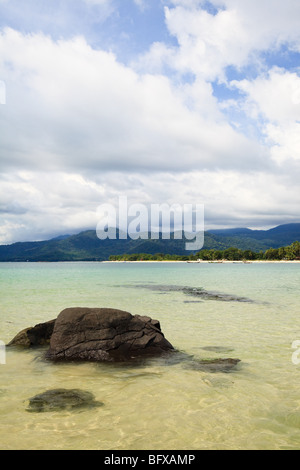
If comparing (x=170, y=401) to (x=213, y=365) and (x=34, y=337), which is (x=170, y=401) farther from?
(x=34, y=337)

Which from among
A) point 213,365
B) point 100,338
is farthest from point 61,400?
point 213,365

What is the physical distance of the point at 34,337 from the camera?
15.0 metres

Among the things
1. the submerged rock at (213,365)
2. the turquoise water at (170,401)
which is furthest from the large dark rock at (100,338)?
the submerged rock at (213,365)

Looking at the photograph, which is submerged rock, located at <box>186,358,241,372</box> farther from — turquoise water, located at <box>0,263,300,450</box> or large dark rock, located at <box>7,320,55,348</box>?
large dark rock, located at <box>7,320,55,348</box>

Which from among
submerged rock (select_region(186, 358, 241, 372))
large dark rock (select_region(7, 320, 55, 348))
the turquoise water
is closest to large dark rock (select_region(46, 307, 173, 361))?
the turquoise water

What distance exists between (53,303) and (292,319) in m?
20.4

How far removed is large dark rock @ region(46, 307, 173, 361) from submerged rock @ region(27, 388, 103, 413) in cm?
313

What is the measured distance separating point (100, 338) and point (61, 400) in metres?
4.26

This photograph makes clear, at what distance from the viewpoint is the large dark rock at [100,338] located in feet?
41.6

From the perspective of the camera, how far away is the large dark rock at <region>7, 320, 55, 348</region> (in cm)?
1488

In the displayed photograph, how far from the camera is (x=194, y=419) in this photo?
25.4ft

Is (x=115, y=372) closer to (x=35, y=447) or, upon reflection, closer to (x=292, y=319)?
(x=35, y=447)

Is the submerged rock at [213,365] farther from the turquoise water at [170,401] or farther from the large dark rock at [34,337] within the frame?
the large dark rock at [34,337]

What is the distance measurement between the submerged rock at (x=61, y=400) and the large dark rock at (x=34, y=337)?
591cm
